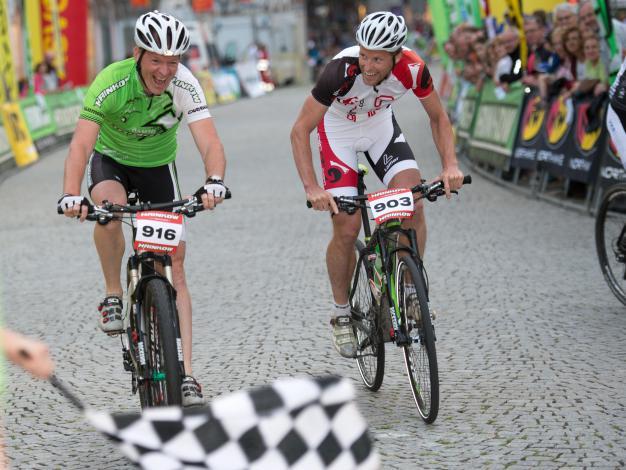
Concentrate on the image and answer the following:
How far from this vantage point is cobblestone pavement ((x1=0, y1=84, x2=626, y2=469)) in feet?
17.2

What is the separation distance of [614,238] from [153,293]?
3948 mm

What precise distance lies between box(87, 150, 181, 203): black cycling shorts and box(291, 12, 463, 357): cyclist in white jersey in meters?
0.65

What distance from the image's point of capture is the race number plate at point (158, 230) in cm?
504

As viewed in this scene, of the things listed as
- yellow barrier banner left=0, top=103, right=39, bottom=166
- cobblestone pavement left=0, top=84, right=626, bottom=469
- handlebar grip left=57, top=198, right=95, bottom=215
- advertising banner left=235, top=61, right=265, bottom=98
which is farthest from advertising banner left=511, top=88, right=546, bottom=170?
advertising banner left=235, top=61, right=265, bottom=98

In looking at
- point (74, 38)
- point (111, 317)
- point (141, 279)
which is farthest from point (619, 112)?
point (74, 38)

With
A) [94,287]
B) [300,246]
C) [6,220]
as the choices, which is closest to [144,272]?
[94,287]

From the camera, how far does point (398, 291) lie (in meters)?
5.54

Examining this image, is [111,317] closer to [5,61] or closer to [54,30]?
[5,61]

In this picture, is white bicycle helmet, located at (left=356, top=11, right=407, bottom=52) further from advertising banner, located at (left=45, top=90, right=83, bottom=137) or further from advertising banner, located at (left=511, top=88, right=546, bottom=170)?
advertising banner, located at (left=45, top=90, right=83, bottom=137)

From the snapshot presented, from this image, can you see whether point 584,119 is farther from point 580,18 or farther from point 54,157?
point 54,157

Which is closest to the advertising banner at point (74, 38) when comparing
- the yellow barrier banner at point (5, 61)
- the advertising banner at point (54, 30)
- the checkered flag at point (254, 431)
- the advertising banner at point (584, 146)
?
the advertising banner at point (54, 30)

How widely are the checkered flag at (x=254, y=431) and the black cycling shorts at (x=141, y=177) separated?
317cm

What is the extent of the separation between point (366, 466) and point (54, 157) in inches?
801

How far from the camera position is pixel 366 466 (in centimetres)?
292
